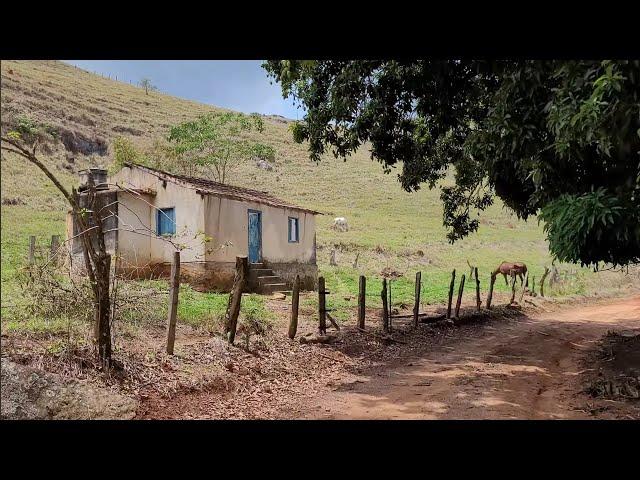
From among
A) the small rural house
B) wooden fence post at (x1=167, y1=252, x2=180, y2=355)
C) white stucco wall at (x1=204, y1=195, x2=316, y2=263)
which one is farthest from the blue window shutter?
wooden fence post at (x1=167, y1=252, x2=180, y2=355)

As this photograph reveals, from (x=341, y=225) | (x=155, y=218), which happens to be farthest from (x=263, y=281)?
(x=341, y=225)

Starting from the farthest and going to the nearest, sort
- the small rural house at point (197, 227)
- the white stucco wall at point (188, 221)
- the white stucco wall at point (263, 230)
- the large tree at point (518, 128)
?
1. the white stucco wall at point (263, 230)
2. the white stucco wall at point (188, 221)
3. the small rural house at point (197, 227)
4. the large tree at point (518, 128)

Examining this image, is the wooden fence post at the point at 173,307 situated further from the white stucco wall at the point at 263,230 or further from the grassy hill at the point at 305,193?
the grassy hill at the point at 305,193

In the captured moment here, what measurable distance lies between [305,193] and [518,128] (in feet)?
93.2

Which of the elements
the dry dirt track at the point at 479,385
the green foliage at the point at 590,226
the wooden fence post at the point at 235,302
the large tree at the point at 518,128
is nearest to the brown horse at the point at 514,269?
the dry dirt track at the point at 479,385

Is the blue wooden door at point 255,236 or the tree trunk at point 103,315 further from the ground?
the blue wooden door at point 255,236

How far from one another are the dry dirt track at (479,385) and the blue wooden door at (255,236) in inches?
282

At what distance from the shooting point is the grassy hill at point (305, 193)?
17547 mm

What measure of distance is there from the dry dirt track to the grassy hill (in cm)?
480

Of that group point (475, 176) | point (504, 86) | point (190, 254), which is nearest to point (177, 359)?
point (504, 86)

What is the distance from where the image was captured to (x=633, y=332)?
10.7m

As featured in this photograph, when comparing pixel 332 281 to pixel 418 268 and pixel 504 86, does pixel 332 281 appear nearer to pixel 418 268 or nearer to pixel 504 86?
pixel 418 268
